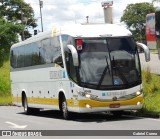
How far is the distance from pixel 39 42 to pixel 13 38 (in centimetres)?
3982

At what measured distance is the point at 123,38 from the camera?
18484mm

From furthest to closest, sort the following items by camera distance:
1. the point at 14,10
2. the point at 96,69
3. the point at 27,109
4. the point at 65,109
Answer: the point at 14,10
the point at 27,109
the point at 65,109
the point at 96,69

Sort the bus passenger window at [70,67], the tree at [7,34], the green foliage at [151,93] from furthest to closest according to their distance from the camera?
the tree at [7,34] → the green foliage at [151,93] → the bus passenger window at [70,67]

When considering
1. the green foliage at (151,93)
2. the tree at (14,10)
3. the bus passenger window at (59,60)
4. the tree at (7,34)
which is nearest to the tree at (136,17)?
the tree at (14,10)

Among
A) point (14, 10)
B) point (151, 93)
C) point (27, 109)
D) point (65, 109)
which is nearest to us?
point (65, 109)

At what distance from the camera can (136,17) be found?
398 ft

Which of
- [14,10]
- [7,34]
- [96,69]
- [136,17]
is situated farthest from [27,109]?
[136,17]

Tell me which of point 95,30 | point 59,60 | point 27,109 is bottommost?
point 27,109

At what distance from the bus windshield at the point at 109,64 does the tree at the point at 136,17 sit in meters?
102

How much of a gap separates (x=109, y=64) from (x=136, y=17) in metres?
105

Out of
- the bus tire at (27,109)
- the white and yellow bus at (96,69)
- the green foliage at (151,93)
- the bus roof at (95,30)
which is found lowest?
the bus tire at (27,109)

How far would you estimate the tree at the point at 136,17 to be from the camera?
4742 inches

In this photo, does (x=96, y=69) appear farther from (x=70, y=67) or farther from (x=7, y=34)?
(x=7, y=34)

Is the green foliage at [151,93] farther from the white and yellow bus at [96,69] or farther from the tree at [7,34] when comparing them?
the tree at [7,34]
